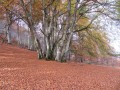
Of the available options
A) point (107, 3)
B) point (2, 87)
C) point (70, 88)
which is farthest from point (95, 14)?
point (2, 87)

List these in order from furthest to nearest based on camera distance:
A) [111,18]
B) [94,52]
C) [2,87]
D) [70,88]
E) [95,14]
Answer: [94,52]
[95,14]
[111,18]
[70,88]
[2,87]

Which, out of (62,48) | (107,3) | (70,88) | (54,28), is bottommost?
(70,88)

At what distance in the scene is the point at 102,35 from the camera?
882 inches

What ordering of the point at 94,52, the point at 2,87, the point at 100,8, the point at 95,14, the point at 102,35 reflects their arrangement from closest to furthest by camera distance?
the point at 2,87
the point at 100,8
the point at 95,14
the point at 102,35
the point at 94,52

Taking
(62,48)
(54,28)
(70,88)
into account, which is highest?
(54,28)

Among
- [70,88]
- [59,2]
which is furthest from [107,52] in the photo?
[70,88]

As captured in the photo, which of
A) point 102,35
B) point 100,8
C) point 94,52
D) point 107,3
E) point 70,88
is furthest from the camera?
point 94,52

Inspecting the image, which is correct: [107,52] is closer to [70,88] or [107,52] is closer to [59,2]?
[59,2]

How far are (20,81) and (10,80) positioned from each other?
326mm

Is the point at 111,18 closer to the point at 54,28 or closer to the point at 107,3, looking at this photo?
the point at 107,3

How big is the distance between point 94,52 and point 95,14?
6.58 m

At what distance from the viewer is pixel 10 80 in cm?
808

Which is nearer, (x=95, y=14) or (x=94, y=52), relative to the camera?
(x=95, y=14)

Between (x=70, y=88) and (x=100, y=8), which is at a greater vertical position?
(x=100, y=8)
